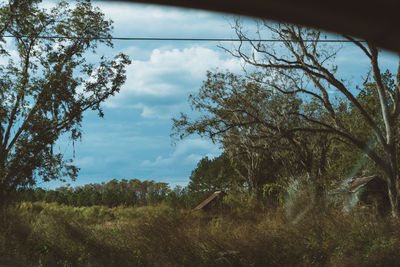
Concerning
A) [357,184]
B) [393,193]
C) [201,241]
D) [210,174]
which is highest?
[210,174]

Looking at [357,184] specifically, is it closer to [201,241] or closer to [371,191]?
[371,191]

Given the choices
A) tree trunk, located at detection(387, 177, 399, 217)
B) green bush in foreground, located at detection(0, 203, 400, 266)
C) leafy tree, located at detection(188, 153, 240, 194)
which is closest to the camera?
green bush in foreground, located at detection(0, 203, 400, 266)

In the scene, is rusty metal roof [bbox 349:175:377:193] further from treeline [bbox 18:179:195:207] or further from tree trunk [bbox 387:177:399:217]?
treeline [bbox 18:179:195:207]

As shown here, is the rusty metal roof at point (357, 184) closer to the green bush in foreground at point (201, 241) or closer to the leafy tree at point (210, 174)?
the green bush in foreground at point (201, 241)

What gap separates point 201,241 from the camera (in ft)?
33.6

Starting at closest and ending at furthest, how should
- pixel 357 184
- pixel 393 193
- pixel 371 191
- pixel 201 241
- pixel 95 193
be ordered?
pixel 201 241, pixel 393 193, pixel 357 184, pixel 371 191, pixel 95 193

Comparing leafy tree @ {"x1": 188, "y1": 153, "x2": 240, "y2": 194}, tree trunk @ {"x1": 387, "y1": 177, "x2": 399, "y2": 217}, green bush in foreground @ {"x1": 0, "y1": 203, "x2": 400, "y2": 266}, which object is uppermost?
leafy tree @ {"x1": 188, "y1": 153, "x2": 240, "y2": 194}

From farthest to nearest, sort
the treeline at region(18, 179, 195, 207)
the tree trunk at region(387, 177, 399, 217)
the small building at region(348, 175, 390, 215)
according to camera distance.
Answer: the treeline at region(18, 179, 195, 207)
the small building at region(348, 175, 390, 215)
the tree trunk at region(387, 177, 399, 217)

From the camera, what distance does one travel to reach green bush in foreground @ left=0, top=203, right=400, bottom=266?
9.53 meters

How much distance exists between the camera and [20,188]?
15781 mm

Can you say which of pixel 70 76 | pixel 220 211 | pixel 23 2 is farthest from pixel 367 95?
pixel 23 2

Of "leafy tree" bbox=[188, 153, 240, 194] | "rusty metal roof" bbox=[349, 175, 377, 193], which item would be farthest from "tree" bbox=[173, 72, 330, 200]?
"leafy tree" bbox=[188, 153, 240, 194]

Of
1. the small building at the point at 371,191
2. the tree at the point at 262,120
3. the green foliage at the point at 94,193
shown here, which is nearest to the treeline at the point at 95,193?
the green foliage at the point at 94,193

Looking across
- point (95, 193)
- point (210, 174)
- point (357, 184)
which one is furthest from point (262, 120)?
point (210, 174)
